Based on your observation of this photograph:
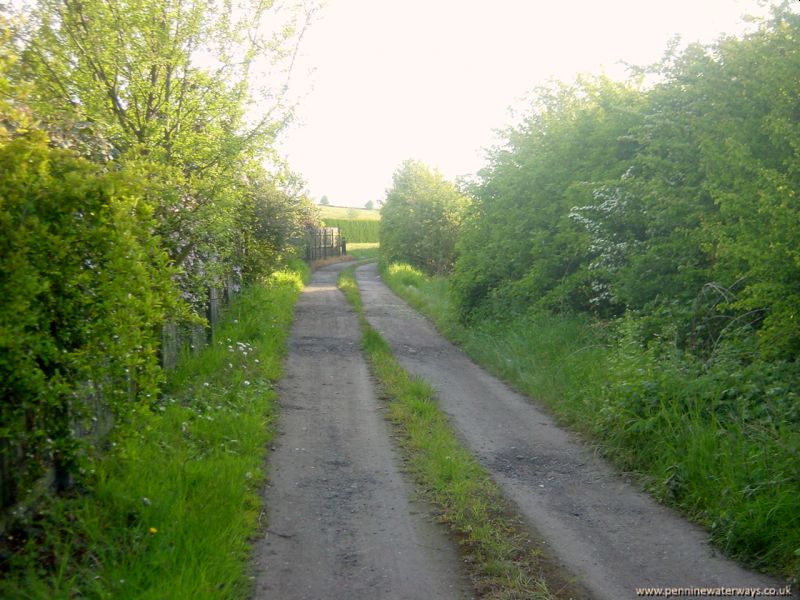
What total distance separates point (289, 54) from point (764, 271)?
21.2ft

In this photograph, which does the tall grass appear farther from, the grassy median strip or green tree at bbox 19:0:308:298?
green tree at bbox 19:0:308:298

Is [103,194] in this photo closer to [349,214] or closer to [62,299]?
[62,299]

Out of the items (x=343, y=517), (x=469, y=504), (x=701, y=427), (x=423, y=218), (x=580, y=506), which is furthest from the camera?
(x=423, y=218)

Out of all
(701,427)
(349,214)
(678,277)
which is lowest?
(701,427)

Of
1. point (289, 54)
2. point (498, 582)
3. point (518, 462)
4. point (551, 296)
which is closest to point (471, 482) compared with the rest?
point (518, 462)

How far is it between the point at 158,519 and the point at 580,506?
11.0 ft

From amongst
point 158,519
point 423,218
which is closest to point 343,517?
point 158,519

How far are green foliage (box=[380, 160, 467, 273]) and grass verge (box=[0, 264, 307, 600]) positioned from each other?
81.0ft

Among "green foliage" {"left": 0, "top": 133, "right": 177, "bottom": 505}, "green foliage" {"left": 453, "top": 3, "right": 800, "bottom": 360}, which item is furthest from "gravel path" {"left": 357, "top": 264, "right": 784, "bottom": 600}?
"green foliage" {"left": 0, "top": 133, "right": 177, "bottom": 505}

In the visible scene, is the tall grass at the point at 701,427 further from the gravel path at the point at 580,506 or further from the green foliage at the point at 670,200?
the green foliage at the point at 670,200

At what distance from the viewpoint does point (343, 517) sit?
5754 millimetres

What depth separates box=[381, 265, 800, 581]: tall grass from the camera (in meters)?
5.18

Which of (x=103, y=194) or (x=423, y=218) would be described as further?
(x=423, y=218)

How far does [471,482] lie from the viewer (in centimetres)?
647
